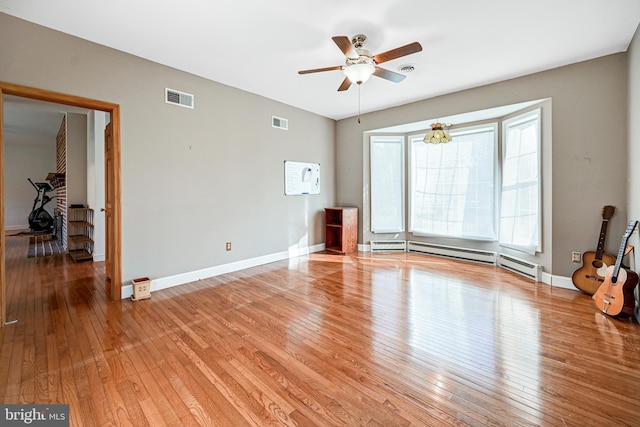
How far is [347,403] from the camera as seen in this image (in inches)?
63.3

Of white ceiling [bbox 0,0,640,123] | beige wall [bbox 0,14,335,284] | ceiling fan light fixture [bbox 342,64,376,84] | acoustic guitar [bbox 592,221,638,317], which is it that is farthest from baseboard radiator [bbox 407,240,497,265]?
ceiling fan light fixture [bbox 342,64,376,84]

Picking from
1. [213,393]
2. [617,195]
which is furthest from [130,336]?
[617,195]

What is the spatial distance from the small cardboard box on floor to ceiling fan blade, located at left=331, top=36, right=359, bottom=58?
10.8ft

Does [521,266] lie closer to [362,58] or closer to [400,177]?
[400,177]

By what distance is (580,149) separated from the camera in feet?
11.2

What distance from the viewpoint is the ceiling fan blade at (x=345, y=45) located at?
7.45 ft

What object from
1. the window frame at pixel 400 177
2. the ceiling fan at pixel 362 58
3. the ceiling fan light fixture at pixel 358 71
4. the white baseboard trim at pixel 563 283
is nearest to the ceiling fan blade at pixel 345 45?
the ceiling fan at pixel 362 58

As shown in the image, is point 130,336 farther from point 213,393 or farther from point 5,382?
point 213,393

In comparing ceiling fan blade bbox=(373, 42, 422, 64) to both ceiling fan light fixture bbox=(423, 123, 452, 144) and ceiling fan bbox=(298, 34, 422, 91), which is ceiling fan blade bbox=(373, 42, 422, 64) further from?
ceiling fan light fixture bbox=(423, 123, 452, 144)

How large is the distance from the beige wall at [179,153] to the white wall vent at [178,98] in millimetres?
63

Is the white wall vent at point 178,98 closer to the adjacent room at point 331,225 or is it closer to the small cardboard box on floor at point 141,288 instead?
the adjacent room at point 331,225

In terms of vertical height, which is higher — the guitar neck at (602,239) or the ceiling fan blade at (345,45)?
the ceiling fan blade at (345,45)

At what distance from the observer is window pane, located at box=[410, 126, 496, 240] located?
15.4ft

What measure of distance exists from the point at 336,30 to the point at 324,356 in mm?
2997
